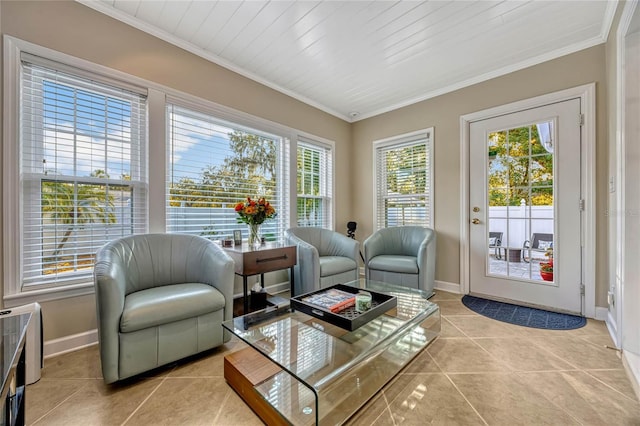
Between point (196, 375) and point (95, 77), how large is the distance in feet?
7.55

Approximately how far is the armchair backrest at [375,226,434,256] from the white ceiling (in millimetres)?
1817

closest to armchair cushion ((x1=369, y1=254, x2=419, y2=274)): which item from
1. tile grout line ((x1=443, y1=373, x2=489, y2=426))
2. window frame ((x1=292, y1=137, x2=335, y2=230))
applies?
window frame ((x1=292, y1=137, x2=335, y2=230))

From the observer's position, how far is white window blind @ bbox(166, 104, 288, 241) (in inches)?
99.9

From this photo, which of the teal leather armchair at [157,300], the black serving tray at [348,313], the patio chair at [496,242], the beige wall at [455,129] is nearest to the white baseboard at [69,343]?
the teal leather armchair at [157,300]

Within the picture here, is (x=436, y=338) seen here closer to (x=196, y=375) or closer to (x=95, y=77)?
(x=196, y=375)

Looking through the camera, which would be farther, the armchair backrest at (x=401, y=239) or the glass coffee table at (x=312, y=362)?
the armchair backrest at (x=401, y=239)

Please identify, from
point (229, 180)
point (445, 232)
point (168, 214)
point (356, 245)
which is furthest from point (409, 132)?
point (168, 214)

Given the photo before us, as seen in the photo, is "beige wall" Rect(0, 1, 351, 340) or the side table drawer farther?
the side table drawer

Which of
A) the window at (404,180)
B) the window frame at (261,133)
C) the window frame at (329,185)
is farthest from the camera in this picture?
the window frame at (329,185)

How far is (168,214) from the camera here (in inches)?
96.8

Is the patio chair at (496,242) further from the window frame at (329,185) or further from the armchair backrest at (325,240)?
the window frame at (329,185)

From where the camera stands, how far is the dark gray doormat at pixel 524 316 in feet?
7.70

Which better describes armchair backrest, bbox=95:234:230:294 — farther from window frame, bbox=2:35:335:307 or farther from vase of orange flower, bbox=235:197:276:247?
vase of orange flower, bbox=235:197:276:247

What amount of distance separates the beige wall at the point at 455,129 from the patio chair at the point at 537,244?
14.3 inches
